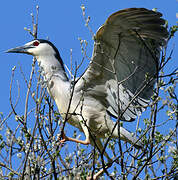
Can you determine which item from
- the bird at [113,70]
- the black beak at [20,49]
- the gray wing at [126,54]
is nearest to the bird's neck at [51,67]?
the bird at [113,70]

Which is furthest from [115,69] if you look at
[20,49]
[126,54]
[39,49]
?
[20,49]

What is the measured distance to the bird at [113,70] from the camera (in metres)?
4.30

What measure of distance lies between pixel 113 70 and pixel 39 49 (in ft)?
5.23

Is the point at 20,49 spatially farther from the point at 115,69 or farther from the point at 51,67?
the point at 115,69

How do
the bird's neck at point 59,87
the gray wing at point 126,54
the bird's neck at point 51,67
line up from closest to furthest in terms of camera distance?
the gray wing at point 126,54, the bird's neck at point 59,87, the bird's neck at point 51,67

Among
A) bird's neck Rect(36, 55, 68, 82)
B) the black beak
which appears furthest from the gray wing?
the black beak

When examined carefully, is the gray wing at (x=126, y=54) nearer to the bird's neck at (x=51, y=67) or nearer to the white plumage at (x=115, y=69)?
the white plumage at (x=115, y=69)

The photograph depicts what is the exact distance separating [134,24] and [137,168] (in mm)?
1671

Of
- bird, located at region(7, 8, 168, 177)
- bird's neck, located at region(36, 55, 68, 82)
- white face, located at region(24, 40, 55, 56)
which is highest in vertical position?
white face, located at region(24, 40, 55, 56)

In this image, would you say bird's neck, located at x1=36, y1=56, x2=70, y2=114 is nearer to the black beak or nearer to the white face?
the white face

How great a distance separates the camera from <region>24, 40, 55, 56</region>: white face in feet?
17.7

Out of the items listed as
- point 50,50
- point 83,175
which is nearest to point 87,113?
point 50,50

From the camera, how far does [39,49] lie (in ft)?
17.8

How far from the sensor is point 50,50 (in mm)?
5418
